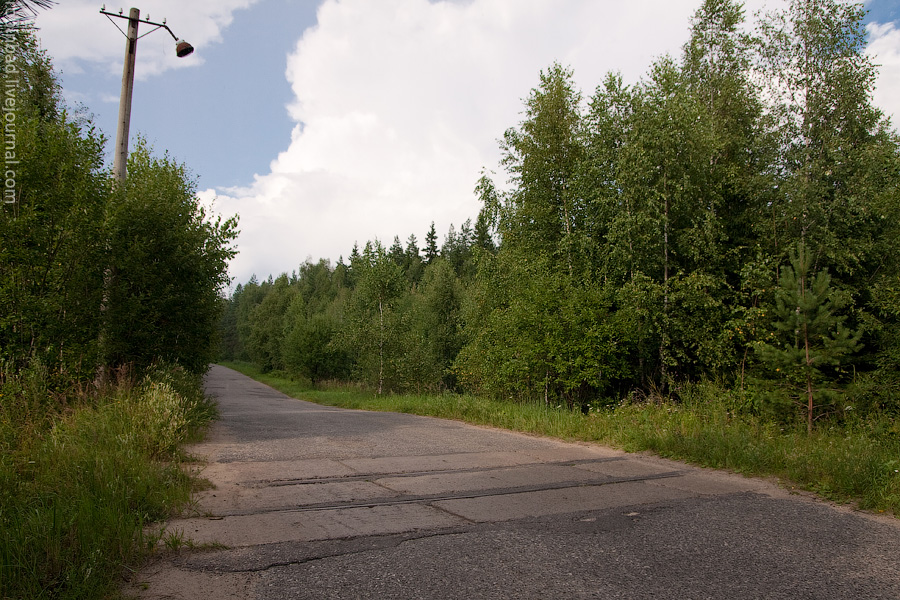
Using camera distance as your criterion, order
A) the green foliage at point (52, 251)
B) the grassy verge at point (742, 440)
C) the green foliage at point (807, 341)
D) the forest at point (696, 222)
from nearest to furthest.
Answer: the grassy verge at point (742, 440) < the green foliage at point (52, 251) < the green foliage at point (807, 341) < the forest at point (696, 222)

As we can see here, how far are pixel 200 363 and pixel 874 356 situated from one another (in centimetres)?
1715

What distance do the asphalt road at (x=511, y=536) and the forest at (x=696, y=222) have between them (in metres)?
6.68

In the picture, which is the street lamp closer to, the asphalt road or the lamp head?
the lamp head

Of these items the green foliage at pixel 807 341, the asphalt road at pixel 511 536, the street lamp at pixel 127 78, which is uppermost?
the street lamp at pixel 127 78

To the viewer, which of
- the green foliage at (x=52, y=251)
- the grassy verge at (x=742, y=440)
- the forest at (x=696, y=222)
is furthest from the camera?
the forest at (x=696, y=222)

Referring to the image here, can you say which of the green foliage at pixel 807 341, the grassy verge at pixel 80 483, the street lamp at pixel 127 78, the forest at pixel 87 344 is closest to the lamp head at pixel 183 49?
the street lamp at pixel 127 78

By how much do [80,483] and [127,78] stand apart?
796 centimetres

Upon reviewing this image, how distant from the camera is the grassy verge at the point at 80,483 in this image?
11.1ft

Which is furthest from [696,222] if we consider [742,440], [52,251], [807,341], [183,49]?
[52,251]

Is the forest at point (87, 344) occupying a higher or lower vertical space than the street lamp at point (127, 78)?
lower

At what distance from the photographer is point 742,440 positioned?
7.89 meters

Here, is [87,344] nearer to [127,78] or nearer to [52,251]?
[52,251]

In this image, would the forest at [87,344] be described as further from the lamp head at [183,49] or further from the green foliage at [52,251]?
the lamp head at [183,49]

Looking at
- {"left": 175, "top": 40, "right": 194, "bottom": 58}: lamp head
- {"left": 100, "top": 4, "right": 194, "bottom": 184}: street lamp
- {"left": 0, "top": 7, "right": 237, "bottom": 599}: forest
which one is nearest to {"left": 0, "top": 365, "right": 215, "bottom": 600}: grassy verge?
{"left": 0, "top": 7, "right": 237, "bottom": 599}: forest
